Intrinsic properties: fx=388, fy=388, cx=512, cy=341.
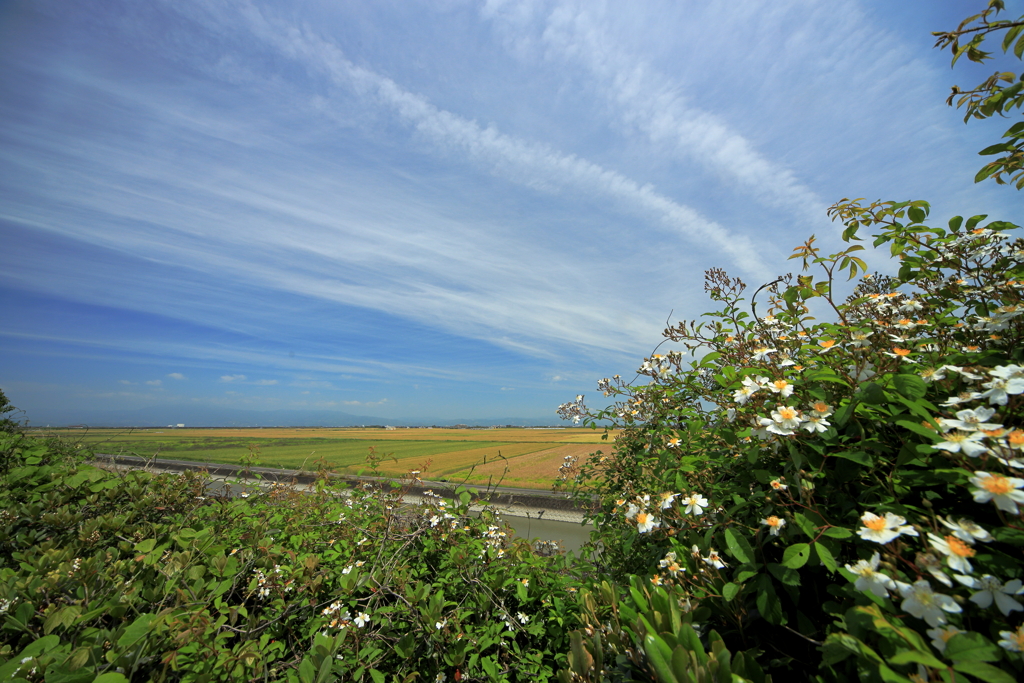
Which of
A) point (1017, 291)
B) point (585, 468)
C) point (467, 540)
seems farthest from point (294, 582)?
point (1017, 291)

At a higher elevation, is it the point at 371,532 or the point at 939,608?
the point at 939,608

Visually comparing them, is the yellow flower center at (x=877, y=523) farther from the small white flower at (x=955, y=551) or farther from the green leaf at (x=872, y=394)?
the green leaf at (x=872, y=394)

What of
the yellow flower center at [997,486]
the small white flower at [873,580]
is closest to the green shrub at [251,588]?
the small white flower at [873,580]

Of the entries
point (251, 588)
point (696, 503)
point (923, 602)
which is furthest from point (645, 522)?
point (251, 588)

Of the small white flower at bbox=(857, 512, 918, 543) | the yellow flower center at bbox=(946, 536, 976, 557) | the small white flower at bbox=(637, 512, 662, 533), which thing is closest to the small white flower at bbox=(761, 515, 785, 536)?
the small white flower at bbox=(857, 512, 918, 543)

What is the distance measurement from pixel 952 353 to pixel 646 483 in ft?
4.29

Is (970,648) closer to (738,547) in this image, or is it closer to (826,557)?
(826,557)

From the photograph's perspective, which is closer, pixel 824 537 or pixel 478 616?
pixel 824 537

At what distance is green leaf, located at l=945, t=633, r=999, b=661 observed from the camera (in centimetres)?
60

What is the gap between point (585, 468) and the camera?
315 cm

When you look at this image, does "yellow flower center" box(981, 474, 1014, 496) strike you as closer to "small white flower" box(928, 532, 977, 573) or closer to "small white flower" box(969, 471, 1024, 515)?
"small white flower" box(969, 471, 1024, 515)

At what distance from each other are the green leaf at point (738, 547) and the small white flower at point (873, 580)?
209 millimetres

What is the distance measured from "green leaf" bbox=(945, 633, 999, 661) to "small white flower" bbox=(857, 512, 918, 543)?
0.15m

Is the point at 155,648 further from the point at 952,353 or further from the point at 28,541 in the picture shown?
the point at 952,353
